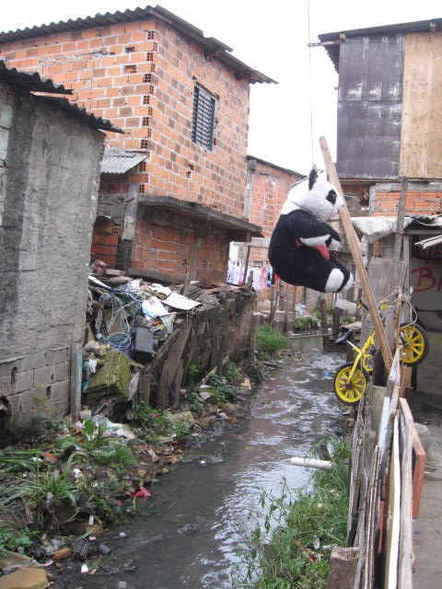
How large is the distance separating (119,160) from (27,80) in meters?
4.15

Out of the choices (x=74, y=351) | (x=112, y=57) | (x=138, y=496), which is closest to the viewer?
(x=138, y=496)

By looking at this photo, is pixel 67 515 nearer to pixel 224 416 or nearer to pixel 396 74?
pixel 224 416

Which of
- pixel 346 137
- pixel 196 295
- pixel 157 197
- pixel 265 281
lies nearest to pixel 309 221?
pixel 157 197

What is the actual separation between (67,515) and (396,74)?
1045cm

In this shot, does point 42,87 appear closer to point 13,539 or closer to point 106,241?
point 13,539

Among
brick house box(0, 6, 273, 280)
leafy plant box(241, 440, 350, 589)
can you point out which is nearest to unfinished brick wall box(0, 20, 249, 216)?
brick house box(0, 6, 273, 280)

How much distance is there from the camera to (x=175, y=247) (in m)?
10.4

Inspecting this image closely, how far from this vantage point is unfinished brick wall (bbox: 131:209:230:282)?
9445mm

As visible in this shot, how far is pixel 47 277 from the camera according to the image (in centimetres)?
603

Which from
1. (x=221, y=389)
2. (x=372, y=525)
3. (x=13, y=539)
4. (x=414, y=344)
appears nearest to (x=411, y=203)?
(x=414, y=344)

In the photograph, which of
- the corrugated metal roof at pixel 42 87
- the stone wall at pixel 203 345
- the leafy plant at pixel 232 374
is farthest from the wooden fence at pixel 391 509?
the leafy plant at pixel 232 374

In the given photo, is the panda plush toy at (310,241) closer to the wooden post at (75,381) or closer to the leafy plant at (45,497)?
the leafy plant at (45,497)

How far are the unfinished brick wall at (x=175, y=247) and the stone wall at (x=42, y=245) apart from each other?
8.58 feet

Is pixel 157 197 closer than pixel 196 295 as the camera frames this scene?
Yes
